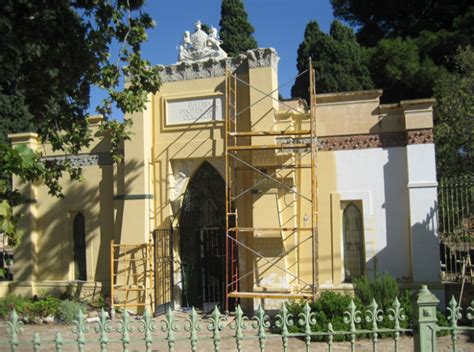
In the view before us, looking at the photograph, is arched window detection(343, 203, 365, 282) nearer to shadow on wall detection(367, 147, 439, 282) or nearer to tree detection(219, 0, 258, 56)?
shadow on wall detection(367, 147, 439, 282)

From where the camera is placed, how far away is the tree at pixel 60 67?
602cm

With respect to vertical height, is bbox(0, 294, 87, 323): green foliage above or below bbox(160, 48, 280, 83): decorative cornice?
below

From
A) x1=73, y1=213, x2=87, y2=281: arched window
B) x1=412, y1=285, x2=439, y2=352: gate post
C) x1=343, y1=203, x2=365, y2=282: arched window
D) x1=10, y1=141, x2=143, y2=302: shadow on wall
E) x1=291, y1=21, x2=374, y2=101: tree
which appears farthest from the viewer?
x1=291, y1=21, x2=374, y2=101: tree

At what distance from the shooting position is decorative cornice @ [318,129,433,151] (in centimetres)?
1177

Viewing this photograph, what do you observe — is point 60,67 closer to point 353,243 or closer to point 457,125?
point 353,243

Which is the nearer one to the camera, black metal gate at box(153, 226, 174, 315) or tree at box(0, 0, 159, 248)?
tree at box(0, 0, 159, 248)

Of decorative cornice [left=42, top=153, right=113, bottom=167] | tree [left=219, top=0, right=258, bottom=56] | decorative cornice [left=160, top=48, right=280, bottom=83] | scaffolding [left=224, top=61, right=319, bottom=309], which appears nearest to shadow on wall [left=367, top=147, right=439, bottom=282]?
scaffolding [left=224, top=61, right=319, bottom=309]

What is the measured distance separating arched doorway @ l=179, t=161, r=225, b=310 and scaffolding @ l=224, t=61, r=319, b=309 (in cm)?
58

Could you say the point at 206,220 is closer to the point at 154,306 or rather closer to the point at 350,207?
the point at 154,306

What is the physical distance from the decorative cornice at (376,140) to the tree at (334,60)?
463 inches

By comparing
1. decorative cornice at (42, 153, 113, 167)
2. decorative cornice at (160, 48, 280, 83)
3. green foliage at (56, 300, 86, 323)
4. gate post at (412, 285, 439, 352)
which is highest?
decorative cornice at (160, 48, 280, 83)

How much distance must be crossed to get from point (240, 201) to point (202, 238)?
1531mm

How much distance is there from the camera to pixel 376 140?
40.1 ft

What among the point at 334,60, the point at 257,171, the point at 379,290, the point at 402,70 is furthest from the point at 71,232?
the point at 334,60
